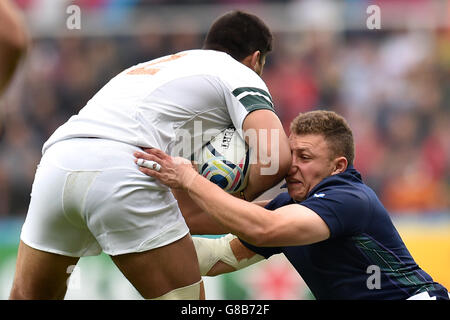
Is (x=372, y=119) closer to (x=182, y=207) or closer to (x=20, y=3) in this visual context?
(x=20, y=3)

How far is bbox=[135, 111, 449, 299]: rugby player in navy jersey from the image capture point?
3.90 m

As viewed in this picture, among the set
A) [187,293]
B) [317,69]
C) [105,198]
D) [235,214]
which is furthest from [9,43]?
[317,69]

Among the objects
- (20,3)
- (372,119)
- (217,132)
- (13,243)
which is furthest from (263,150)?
(20,3)

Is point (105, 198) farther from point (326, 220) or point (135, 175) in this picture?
point (326, 220)

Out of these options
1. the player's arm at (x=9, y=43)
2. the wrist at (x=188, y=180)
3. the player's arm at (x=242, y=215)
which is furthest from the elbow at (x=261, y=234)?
the player's arm at (x=9, y=43)

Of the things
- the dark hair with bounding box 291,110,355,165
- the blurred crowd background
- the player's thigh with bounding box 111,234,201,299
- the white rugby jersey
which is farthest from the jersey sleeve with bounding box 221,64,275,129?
the blurred crowd background

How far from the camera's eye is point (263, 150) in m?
3.96

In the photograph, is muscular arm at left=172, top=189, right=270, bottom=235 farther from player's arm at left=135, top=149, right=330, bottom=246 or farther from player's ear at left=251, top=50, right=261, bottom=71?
player's ear at left=251, top=50, right=261, bottom=71

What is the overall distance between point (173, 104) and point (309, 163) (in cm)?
83

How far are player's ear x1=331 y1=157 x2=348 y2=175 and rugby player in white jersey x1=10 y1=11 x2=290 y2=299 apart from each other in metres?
0.37

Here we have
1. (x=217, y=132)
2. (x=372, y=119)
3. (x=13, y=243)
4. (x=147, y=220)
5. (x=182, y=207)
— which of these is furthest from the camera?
(x=372, y=119)

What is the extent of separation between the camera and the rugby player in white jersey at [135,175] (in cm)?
384

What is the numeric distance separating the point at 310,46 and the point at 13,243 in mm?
4655

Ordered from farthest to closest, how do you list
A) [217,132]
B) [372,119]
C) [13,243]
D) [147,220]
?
[372,119]
[13,243]
[217,132]
[147,220]
